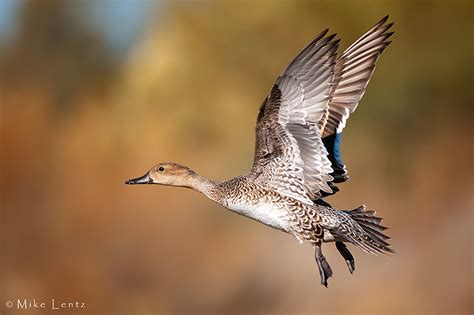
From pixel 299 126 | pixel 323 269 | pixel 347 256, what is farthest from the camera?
pixel 347 256

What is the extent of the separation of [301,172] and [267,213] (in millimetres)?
375

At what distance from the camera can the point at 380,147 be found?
14383 mm

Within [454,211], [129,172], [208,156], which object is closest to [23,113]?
[129,172]

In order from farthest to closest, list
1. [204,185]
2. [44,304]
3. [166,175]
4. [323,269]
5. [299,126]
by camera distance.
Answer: [44,304] → [166,175] → [204,185] → [299,126] → [323,269]

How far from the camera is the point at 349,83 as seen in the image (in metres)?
6.46

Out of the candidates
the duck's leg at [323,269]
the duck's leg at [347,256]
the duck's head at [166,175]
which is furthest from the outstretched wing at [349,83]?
the duck's head at [166,175]

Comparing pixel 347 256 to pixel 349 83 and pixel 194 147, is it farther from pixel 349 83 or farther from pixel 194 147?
pixel 194 147

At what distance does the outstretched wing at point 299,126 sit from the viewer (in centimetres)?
589

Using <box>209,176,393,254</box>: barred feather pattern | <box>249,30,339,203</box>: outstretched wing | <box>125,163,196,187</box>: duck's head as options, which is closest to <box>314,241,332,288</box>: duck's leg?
<box>209,176,393,254</box>: barred feather pattern

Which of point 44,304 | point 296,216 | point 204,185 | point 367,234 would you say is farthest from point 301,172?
point 44,304

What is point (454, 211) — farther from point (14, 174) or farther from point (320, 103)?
point (320, 103)

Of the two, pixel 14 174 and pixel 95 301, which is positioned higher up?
pixel 14 174

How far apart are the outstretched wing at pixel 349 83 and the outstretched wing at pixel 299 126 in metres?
0.35

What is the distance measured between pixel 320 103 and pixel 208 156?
7637mm
